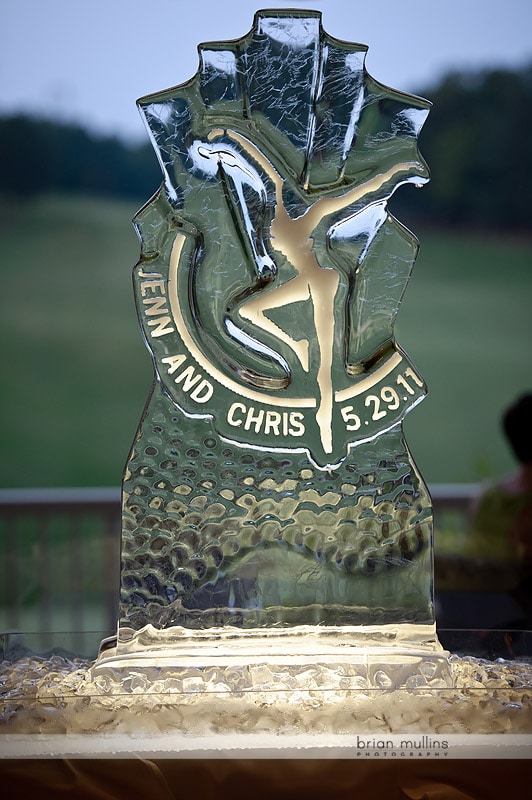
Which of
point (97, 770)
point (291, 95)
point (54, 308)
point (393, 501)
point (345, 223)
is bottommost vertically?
point (97, 770)

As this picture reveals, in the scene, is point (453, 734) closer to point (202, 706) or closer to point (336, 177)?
point (202, 706)

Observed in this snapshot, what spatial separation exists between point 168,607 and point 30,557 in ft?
15.5

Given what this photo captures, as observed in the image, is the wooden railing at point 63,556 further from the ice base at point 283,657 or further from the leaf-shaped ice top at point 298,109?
the leaf-shaped ice top at point 298,109

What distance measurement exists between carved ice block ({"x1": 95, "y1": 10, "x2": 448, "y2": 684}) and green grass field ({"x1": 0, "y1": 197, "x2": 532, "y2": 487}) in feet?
13.2

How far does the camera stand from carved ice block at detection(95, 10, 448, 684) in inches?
49.0

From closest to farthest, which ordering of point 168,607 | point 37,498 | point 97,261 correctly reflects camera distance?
point 168,607 < point 37,498 < point 97,261

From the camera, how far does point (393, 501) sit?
1269mm

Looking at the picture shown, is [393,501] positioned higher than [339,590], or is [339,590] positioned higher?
[393,501]

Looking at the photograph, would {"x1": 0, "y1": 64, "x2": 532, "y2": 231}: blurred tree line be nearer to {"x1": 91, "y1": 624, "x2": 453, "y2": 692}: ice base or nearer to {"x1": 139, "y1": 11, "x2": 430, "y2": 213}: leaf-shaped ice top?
{"x1": 139, "y1": 11, "x2": 430, "y2": 213}: leaf-shaped ice top

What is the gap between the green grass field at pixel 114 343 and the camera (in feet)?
17.5

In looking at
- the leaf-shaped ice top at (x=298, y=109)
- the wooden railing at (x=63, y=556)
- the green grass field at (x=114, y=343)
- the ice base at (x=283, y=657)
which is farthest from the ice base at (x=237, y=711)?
the green grass field at (x=114, y=343)

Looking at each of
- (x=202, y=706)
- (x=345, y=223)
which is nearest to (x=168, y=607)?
(x=202, y=706)

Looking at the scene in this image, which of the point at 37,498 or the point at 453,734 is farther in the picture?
the point at 37,498

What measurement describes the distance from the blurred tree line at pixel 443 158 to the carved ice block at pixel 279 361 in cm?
393
